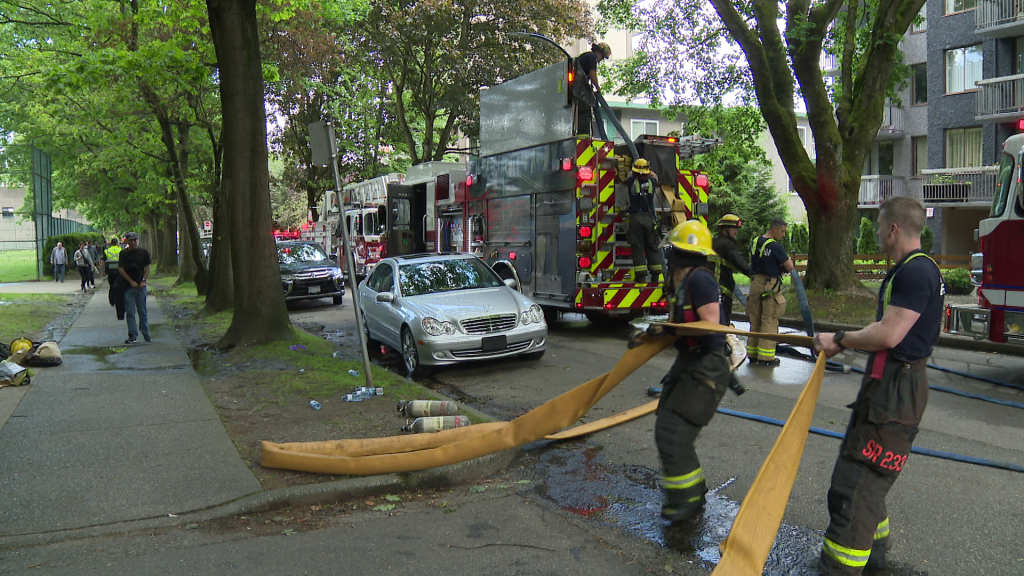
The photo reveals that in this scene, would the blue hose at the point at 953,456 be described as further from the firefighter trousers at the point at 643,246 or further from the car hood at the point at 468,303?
the firefighter trousers at the point at 643,246

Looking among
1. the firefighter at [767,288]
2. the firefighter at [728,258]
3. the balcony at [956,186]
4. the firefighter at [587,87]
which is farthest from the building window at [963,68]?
the firefighter at [728,258]

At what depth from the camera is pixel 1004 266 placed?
8117 millimetres

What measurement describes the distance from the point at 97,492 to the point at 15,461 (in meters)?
1.17

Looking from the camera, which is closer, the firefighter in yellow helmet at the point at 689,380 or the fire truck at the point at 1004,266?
the firefighter in yellow helmet at the point at 689,380

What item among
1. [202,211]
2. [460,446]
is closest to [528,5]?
[460,446]

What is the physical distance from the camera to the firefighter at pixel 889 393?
338cm

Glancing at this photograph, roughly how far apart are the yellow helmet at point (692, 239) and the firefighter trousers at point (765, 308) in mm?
5727

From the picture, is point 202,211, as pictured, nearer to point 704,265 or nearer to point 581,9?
point 581,9

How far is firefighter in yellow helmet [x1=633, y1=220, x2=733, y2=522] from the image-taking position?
423 centimetres

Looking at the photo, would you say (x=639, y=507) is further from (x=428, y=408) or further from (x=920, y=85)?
(x=920, y=85)

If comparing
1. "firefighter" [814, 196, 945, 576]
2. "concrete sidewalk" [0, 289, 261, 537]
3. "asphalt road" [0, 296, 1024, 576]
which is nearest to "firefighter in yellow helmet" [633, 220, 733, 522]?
"asphalt road" [0, 296, 1024, 576]

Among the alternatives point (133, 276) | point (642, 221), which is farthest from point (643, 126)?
point (133, 276)

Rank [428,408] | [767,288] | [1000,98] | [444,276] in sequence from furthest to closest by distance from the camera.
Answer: [1000,98] → [444,276] → [767,288] → [428,408]

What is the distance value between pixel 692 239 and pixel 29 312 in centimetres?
1836
